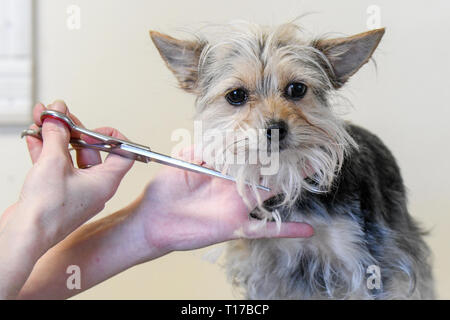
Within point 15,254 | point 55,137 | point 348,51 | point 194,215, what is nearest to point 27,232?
point 15,254

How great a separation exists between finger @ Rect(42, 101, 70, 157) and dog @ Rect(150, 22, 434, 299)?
→ 226 millimetres

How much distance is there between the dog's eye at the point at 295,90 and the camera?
89 centimetres

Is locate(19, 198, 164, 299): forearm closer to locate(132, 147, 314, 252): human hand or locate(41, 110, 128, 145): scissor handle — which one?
locate(132, 147, 314, 252): human hand

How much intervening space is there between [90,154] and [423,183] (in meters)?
0.67

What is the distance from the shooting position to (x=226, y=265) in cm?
113

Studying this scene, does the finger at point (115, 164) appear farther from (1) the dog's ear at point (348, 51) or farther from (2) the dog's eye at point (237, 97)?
(1) the dog's ear at point (348, 51)

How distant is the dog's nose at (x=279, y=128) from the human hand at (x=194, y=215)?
18cm

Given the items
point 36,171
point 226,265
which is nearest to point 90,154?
point 36,171

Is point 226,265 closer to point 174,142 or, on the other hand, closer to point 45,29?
point 174,142

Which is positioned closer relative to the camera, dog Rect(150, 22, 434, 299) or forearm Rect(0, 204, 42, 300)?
forearm Rect(0, 204, 42, 300)

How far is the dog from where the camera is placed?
876 millimetres

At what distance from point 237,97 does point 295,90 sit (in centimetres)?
11

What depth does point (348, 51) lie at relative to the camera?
91 cm

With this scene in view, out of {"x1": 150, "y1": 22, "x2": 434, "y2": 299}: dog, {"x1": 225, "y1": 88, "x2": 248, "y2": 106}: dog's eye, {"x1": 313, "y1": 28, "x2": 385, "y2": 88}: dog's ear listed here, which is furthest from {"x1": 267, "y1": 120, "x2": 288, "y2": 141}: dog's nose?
{"x1": 313, "y1": 28, "x2": 385, "y2": 88}: dog's ear
